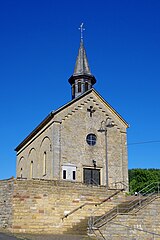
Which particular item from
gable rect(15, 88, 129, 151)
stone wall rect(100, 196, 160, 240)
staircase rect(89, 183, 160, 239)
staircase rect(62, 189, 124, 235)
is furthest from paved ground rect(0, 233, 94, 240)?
gable rect(15, 88, 129, 151)

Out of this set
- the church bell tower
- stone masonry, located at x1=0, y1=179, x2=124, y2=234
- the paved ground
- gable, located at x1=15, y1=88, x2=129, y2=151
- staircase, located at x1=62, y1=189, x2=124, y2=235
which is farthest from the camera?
the church bell tower

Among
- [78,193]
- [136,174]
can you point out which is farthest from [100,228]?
[136,174]

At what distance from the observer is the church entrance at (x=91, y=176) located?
35031mm

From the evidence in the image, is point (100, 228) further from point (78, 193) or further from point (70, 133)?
point (70, 133)

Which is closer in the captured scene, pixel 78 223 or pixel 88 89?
pixel 78 223

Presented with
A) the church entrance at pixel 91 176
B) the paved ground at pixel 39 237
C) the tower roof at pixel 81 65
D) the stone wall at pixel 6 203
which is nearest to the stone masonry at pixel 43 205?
the stone wall at pixel 6 203

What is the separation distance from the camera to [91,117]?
36906 millimetres

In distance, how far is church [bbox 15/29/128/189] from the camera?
113 ft

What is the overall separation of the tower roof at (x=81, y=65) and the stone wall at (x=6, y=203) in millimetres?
18733

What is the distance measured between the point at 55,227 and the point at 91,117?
14.2m

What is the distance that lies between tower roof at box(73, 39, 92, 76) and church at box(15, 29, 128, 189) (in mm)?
2211

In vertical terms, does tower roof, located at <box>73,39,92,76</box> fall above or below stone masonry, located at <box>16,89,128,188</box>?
above

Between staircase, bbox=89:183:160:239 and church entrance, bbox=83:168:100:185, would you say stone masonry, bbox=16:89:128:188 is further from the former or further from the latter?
staircase, bbox=89:183:160:239

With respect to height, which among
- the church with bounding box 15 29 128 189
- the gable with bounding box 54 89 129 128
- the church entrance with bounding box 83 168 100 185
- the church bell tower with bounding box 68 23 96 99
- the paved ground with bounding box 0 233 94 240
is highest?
the church bell tower with bounding box 68 23 96 99
